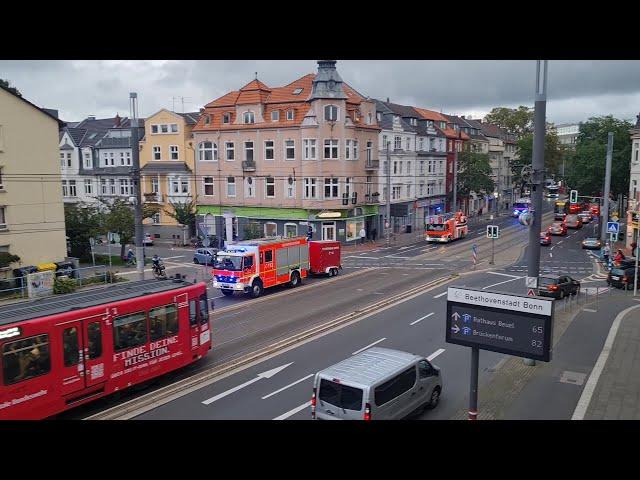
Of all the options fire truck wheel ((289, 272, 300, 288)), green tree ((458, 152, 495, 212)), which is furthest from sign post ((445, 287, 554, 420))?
green tree ((458, 152, 495, 212))

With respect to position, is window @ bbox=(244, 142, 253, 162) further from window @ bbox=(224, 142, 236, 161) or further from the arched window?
the arched window

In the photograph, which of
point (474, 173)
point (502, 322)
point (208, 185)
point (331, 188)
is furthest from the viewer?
point (474, 173)

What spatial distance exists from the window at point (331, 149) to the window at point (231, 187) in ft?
32.8

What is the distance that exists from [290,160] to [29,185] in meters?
22.6

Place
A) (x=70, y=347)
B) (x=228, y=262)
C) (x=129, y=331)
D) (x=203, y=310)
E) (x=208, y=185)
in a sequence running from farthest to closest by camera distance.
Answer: (x=208, y=185) → (x=228, y=262) → (x=203, y=310) → (x=129, y=331) → (x=70, y=347)

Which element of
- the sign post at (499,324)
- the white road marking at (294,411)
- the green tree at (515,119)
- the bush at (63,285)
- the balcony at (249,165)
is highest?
the green tree at (515,119)

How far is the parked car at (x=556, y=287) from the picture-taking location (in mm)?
27891

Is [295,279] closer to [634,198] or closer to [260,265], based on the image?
[260,265]

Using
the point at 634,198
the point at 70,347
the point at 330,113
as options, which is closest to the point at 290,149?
the point at 330,113

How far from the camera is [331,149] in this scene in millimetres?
49312

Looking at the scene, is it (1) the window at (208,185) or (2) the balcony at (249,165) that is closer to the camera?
(2) the balcony at (249,165)

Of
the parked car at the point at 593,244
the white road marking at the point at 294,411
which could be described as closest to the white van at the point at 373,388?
the white road marking at the point at 294,411

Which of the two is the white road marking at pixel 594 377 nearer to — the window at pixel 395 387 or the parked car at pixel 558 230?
the window at pixel 395 387
